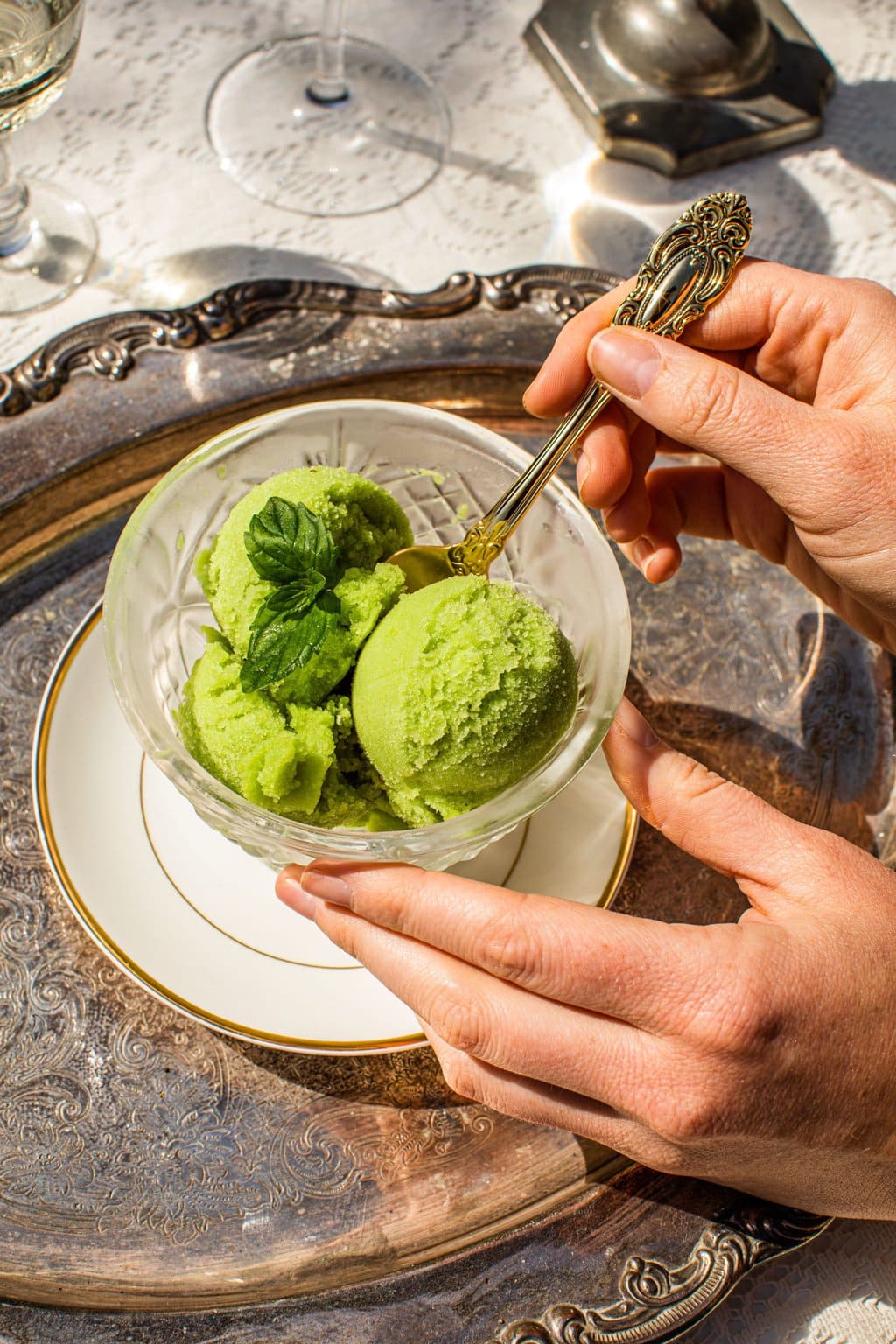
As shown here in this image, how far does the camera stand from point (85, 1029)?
1.13 m

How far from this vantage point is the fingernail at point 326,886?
0.99 metres

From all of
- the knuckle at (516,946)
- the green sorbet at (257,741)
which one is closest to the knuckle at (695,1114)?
the knuckle at (516,946)

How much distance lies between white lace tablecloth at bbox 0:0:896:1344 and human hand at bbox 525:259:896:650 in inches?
25.9

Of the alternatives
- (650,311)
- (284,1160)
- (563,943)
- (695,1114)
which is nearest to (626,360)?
(650,311)

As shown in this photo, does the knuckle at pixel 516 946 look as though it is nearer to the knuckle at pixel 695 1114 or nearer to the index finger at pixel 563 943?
the index finger at pixel 563 943

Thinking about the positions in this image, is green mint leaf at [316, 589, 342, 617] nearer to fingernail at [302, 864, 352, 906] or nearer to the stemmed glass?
fingernail at [302, 864, 352, 906]

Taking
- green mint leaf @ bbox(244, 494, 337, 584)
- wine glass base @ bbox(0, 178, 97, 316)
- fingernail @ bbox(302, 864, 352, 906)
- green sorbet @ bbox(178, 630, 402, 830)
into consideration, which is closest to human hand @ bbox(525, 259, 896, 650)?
green mint leaf @ bbox(244, 494, 337, 584)

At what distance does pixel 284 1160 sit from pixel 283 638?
1.78 feet

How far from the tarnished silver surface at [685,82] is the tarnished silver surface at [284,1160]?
1.13 meters

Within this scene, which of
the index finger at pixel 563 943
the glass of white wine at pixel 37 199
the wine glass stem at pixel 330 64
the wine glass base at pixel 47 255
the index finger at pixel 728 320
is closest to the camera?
the index finger at pixel 563 943

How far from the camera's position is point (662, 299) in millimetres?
1133

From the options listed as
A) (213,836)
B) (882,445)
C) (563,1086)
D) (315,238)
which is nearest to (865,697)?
(882,445)

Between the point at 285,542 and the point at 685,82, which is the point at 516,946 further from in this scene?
the point at 685,82

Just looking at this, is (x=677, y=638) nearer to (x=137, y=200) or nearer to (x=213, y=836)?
(x=213, y=836)
